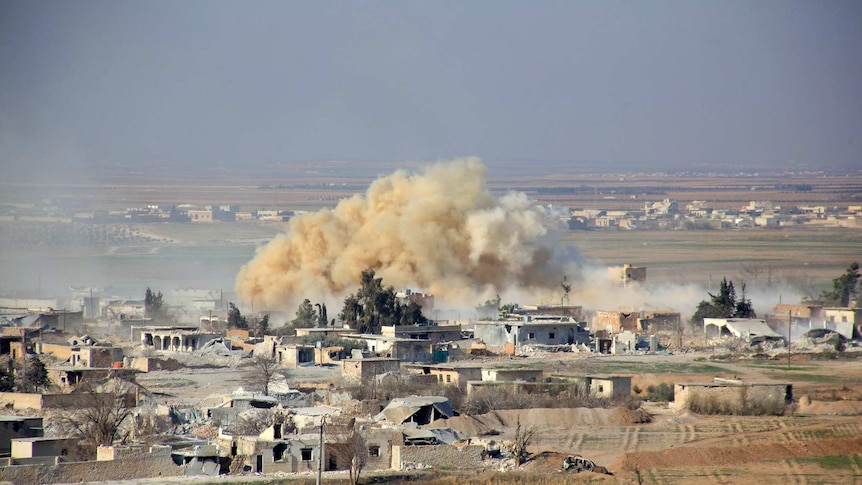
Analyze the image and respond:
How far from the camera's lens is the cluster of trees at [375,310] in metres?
45.6

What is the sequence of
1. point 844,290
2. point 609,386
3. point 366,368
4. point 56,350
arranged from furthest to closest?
1. point 844,290
2. point 56,350
3. point 366,368
4. point 609,386

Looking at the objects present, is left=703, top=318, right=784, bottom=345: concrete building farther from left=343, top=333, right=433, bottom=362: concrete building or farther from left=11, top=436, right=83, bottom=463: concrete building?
left=11, top=436, right=83, bottom=463: concrete building

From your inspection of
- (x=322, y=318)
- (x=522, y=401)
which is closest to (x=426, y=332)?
(x=322, y=318)

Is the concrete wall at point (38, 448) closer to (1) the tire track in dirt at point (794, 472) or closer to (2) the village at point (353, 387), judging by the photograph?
(2) the village at point (353, 387)

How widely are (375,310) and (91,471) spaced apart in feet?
70.9

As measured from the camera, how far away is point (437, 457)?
26766 mm

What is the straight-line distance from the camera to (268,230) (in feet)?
388

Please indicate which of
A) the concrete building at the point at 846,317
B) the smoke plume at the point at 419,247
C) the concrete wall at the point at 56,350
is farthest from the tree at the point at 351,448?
the smoke plume at the point at 419,247

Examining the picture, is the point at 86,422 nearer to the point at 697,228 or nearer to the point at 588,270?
the point at 588,270

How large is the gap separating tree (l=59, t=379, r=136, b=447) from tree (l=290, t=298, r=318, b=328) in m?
16.2

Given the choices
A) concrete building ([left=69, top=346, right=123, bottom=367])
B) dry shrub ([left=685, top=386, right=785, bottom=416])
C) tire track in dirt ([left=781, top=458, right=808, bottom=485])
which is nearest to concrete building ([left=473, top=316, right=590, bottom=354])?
concrete building ([left=69, top=346, right=123, bottom=367])

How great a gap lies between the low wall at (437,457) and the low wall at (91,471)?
345cm

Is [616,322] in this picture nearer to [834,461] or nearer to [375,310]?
[375,310]

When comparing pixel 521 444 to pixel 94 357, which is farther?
pixel 94 357
